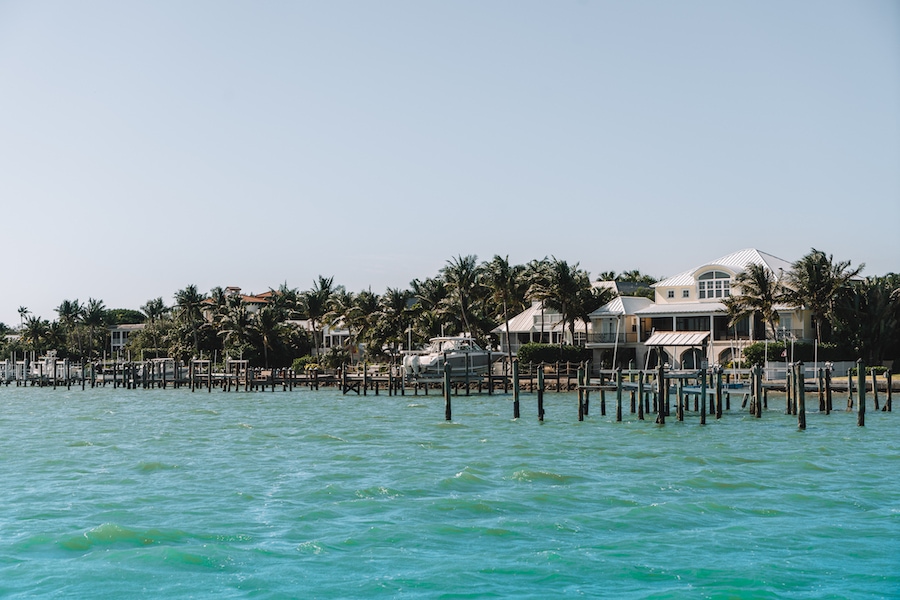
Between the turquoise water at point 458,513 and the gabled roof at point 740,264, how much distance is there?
3326 centimetres

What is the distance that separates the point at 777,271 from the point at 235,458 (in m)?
50.5

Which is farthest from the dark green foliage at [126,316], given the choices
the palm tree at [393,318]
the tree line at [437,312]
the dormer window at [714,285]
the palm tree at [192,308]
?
the dormer window at [714,285]

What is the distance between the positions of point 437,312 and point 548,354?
13.5m

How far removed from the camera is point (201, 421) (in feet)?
157

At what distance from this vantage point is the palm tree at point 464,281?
85.0 metres

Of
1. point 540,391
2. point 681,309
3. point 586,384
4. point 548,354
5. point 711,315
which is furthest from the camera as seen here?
point 548,354

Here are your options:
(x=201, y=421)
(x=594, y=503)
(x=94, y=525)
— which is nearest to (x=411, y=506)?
(x=594, y=503)

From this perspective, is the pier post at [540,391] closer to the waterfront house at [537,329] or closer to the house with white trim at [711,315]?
the house with white trim at [711,315]

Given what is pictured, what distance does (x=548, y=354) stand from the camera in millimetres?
76438

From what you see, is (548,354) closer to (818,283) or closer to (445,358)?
(445,358)

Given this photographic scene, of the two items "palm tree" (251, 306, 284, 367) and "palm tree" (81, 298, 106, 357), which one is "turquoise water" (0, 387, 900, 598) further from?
"palm tree" (81, 298, 106, 357)

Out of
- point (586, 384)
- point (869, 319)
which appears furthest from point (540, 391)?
point (869, 319)

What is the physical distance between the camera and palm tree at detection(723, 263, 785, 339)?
6612 cm

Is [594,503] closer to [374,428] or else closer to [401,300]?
[374,428]
